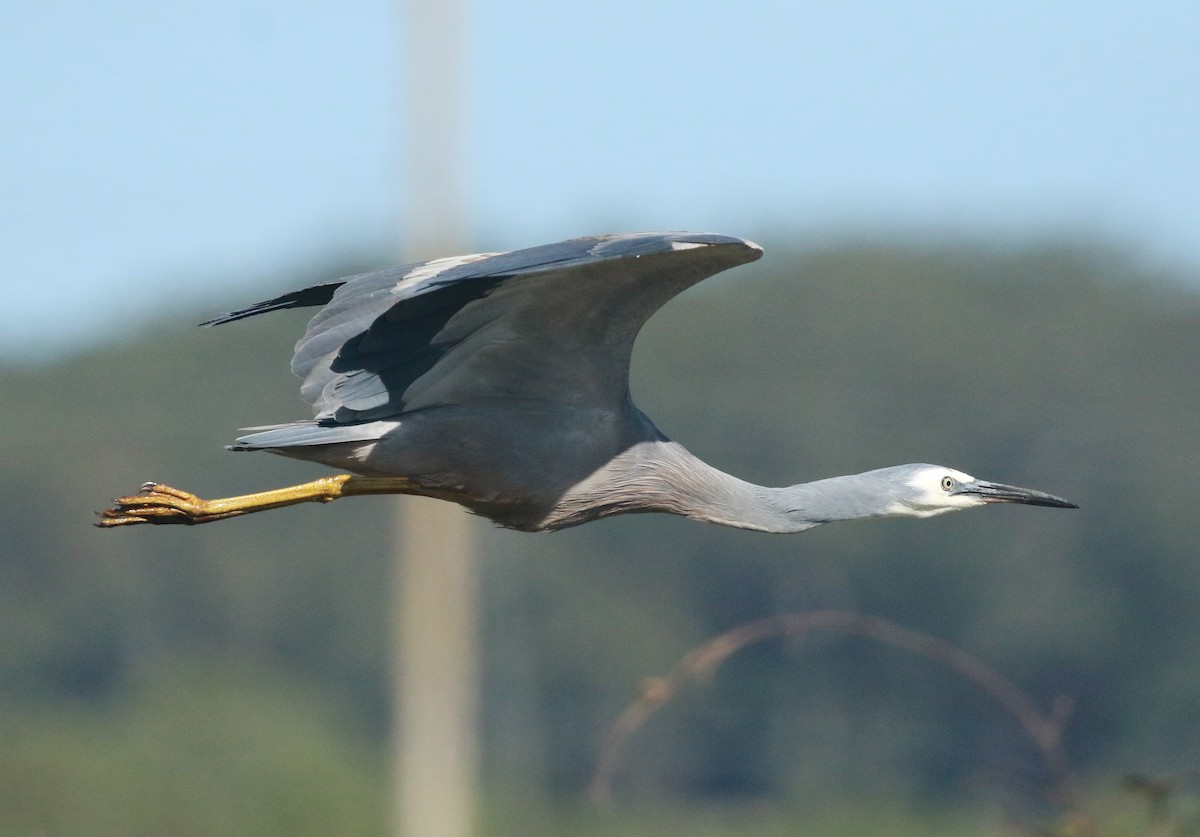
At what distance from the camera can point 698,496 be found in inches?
270

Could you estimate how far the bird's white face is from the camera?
23.3 feet

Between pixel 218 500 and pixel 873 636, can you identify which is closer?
pixel 873 636

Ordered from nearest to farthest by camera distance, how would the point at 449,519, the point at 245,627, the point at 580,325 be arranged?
the point at 580,325, the point at 449,519, the point at 245,627

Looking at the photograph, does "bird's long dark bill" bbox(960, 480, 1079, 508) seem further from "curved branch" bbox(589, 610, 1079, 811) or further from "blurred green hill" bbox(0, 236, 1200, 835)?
"blurred green hill" bbox(0, 236, 1200, 835)

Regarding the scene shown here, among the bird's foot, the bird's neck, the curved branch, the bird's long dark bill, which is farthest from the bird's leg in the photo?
the bird's long dark bill

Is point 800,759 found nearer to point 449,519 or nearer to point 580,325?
point 449,519

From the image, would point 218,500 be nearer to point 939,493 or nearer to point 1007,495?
point 939,493

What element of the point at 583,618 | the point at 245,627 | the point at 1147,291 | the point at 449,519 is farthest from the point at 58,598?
the point at 1147,291

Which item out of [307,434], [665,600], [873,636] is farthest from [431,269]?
[665,600]

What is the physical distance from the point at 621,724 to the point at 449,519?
777 cm

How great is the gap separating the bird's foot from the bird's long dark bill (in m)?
2.73

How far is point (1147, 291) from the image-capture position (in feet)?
186

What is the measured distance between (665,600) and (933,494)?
34.4 m

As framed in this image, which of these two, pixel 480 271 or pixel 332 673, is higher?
pixel 480 271
